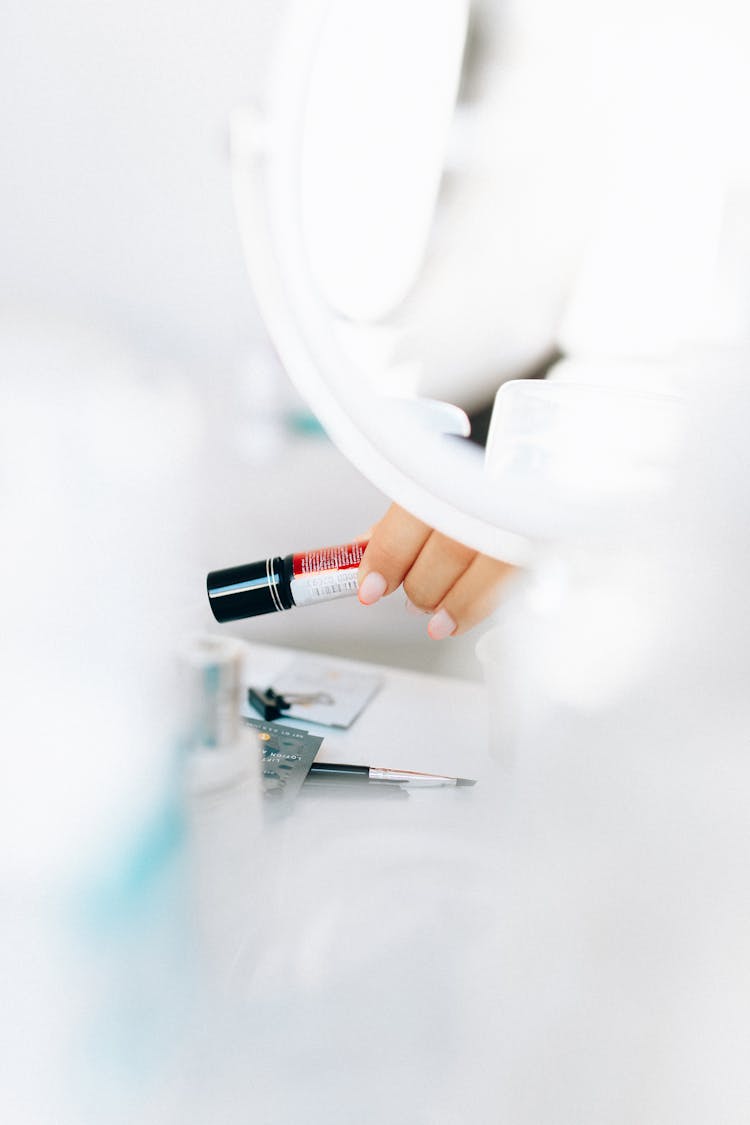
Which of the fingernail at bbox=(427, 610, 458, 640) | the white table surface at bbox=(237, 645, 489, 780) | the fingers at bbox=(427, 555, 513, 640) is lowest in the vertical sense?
the white table surface at bbox=(237, 645, 489, 780)

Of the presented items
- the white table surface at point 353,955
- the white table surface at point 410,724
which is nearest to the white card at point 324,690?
the white table surface at point 410,724

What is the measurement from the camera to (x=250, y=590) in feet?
1.80

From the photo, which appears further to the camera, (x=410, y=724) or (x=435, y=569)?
(x=410, y=724)

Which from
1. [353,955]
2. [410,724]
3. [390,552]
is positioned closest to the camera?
[353,955]

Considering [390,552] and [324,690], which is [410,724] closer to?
[324,690]

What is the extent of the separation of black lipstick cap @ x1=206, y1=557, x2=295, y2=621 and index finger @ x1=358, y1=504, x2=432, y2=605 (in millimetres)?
59

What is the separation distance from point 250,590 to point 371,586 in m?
0.09

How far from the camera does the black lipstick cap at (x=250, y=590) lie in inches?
21.5

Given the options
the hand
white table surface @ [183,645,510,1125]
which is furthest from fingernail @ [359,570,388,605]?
white table surface @ [183,645,510,1125]

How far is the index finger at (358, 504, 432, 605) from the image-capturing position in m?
0.50

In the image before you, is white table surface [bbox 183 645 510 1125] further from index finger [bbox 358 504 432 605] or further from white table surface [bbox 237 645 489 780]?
index finger [bbox 358 504 432 605]

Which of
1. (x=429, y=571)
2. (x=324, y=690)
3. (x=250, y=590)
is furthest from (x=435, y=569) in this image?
(x=324, y=690)

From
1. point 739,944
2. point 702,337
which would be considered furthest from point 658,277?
point 739,944

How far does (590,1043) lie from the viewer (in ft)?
1.23
